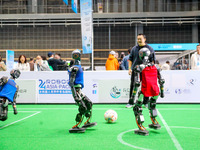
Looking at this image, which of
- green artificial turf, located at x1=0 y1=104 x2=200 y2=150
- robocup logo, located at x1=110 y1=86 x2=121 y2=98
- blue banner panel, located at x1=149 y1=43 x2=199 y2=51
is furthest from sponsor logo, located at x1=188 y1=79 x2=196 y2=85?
blue banner panel, located at x1=149 y1=43 x2=199 y2=51

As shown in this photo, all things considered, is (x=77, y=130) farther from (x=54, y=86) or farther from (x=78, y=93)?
(x=54, y=86)

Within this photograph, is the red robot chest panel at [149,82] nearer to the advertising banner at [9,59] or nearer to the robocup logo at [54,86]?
the robocup logo at [54,86]

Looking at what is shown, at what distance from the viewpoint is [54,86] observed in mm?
10000

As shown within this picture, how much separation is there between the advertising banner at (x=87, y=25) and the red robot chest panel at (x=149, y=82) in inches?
231

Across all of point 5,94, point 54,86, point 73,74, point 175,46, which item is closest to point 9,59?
point 54,86

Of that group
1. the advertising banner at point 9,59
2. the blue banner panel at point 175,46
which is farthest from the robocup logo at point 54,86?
the blue banner panel at point 175,46

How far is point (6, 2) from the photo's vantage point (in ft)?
73.4

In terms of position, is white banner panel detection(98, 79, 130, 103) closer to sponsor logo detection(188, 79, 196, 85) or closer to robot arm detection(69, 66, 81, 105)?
sponsor logo detection(188, 79, 196, 85)

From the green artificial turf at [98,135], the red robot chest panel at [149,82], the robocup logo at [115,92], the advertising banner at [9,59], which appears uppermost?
the advertising banner at [9,59]

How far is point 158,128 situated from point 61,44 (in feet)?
57.9

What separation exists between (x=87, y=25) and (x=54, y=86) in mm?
2891

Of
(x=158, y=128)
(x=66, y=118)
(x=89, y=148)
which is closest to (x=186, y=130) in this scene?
(x=158, y=128)

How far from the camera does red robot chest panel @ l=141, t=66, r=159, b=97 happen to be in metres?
4.77

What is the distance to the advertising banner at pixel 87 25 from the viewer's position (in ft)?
34.6
